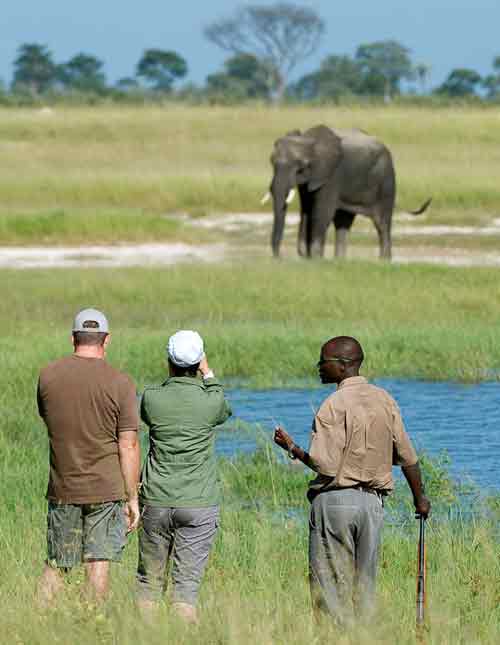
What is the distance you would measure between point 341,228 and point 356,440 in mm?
18817

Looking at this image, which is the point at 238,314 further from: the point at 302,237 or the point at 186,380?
the point at 186,380

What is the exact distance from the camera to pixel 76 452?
6.70 metres

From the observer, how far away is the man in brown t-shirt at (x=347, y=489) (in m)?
6.28

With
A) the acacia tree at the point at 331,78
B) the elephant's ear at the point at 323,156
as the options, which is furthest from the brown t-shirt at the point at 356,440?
the acacia tree at the point at 331,78

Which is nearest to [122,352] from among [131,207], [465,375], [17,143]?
[465,375]

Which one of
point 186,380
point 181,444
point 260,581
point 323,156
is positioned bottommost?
point 323,156

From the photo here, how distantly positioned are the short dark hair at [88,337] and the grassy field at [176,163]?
19.9m

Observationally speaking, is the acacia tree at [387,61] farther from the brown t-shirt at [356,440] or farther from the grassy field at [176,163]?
the brown t-shirt at [356,440]

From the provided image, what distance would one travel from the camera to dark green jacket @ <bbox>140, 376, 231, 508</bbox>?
6.64m

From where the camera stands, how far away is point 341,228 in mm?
25016

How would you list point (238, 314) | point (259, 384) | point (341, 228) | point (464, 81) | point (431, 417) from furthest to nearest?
point (464, 81)
point (341, 228)
point (238, 314)
point (259, 384)
point (431, 417)

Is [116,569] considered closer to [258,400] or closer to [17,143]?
[258,400]

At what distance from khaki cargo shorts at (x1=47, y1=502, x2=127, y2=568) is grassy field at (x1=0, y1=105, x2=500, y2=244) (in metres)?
19.9

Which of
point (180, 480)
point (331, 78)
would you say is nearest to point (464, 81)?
point (331, 78)
